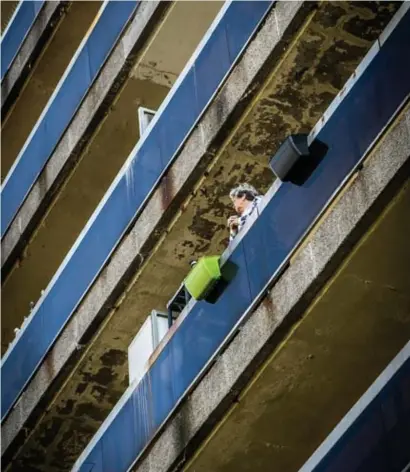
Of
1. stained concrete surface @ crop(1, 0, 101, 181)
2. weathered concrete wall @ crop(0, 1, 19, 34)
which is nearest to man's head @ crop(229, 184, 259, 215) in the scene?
stained concrete surface @ crop(1, 0, 101, 181)

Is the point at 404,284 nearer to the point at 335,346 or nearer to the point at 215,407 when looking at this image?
the point at 335,346

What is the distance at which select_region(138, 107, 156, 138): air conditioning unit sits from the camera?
1808 cm

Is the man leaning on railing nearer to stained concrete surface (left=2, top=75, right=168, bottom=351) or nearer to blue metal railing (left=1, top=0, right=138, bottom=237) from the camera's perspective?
stained concrete surface (left=2, top=75, right=168, bottom=351)

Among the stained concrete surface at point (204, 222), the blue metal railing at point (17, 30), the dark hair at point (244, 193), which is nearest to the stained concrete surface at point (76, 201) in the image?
the stained concrete surface at point (204, 222)

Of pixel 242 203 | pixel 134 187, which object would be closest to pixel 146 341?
pixel 134 187

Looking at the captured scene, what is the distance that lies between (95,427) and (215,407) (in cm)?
488

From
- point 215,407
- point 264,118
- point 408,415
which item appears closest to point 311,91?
point 264,118

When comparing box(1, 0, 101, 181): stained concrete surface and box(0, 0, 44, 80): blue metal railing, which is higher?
box(0, 0, 44, 80): blue metal railing

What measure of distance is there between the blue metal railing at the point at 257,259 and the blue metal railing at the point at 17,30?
28.9ft

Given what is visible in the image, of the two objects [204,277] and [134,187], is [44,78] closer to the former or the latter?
[134,187]

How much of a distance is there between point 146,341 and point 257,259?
301 centimetres

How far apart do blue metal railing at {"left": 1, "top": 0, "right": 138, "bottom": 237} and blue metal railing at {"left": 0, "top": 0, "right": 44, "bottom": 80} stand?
2441 mm

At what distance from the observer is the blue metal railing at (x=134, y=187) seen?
51.7 ft

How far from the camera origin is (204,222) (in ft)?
53.9
